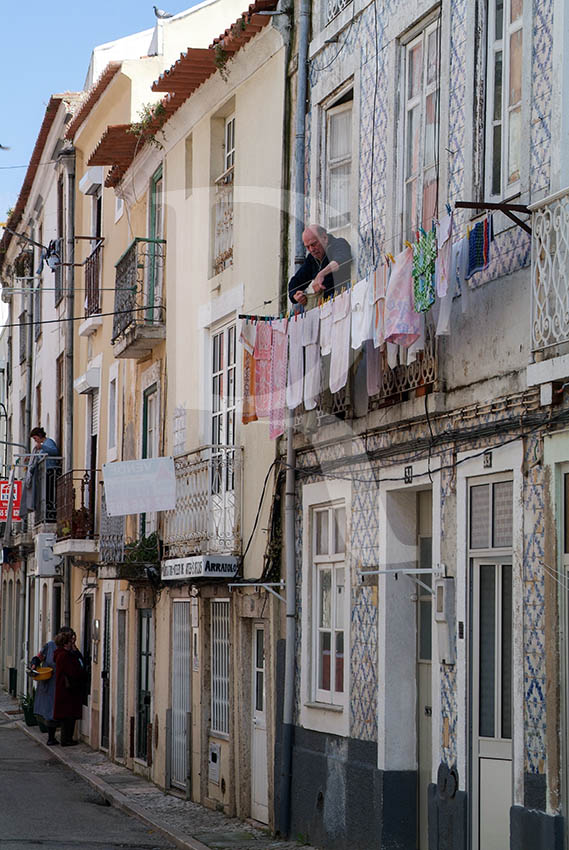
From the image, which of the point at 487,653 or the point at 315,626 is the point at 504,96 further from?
the point at 315,626

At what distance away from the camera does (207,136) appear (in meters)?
16.9

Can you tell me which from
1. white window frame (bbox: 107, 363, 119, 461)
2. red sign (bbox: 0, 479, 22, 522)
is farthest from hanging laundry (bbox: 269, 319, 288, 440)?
red sign (bbox: 0, 479, 22, 522)

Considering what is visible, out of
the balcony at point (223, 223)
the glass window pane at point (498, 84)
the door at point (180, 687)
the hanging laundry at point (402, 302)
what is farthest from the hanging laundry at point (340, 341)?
the door at point (180, 687)

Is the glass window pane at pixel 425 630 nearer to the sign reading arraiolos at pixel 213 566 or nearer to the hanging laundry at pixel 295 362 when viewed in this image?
the hanging laundry at pixel 295 362

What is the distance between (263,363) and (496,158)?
3697mm

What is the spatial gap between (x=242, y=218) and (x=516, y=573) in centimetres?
720

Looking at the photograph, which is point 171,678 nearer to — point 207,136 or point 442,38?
point 207,136

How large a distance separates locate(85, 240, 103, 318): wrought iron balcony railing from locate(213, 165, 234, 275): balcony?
20.5ft

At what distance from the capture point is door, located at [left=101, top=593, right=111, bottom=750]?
22156 mm

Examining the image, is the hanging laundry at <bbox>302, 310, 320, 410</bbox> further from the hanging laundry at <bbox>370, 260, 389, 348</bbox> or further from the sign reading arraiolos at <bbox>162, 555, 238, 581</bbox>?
the sign reading arraiolos at <bbox>162, 555, 238, 581</bbox>

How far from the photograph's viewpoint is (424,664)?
11.5 meters

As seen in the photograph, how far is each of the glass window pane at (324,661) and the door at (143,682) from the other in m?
6.69

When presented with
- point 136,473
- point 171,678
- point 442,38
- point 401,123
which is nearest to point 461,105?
point 442,38

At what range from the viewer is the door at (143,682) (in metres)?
19.7
